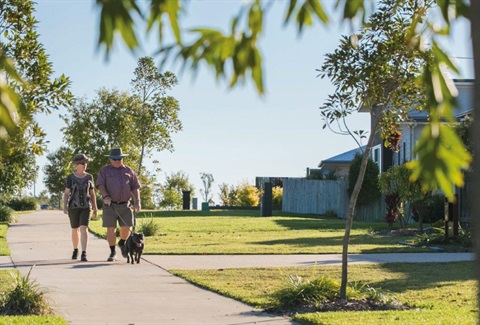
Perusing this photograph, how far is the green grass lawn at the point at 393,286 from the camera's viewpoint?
9.80 m

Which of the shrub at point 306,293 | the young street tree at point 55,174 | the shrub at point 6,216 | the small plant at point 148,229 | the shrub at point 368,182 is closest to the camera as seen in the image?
the shrub at point 306,293

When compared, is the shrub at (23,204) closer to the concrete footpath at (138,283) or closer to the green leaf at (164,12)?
the concrete footpath at (138,283)

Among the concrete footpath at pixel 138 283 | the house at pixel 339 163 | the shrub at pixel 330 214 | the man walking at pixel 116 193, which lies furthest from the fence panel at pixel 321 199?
the man walking at pixel 116 193

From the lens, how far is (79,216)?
1723 cm

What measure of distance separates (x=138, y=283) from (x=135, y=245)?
10.6 ft

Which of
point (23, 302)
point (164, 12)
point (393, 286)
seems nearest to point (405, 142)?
point (393, 286)

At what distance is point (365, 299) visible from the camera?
1130 centimetres

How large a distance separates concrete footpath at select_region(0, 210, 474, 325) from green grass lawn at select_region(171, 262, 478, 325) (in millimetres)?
407

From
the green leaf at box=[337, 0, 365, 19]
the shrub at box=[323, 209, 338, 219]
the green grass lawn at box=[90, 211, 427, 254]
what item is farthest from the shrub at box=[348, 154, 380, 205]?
the green leaf at box=[337, 0, 365, 19]

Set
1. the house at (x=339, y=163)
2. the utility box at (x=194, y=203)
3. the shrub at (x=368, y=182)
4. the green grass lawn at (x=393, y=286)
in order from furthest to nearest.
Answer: the house at (x=339, y=163) → the utility box at (x=194, y=203) → the shrub at (x=368, y=182) → the green grass lawn at (x=393, y=286)

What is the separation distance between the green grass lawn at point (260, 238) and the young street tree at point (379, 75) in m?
8.03

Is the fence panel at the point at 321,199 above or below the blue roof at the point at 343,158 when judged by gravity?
below

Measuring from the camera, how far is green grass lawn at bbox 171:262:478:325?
980 centimetres

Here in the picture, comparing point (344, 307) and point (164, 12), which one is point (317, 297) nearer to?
point (344, 307)
